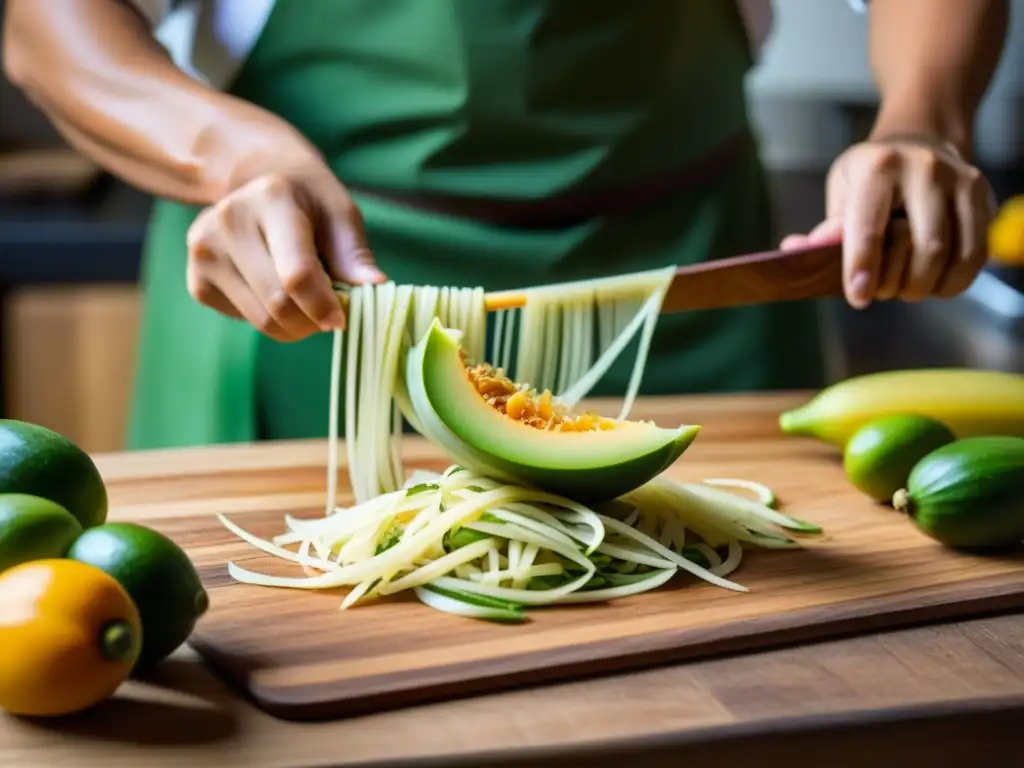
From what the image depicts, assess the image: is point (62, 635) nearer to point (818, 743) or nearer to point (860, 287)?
point (818, 743)

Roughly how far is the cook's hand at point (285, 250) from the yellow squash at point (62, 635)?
1.64 ft

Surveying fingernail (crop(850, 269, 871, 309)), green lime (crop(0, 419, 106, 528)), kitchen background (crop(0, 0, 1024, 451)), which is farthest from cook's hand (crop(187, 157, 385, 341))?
kitchen background (crop(0, 0, 1024, 451))

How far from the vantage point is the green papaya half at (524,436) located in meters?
1.21

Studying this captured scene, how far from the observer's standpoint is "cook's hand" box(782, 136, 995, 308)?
151cm

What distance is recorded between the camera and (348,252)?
1.41 metres

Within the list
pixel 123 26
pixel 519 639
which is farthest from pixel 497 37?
pixel 519 639

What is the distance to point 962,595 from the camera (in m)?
1.19

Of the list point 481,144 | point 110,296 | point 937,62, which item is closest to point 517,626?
point 481,144

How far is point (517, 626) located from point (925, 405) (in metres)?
0.71

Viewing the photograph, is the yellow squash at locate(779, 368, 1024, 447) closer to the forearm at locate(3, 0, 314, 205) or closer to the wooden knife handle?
the wooden knife handle

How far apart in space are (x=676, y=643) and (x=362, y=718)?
0.87 ft

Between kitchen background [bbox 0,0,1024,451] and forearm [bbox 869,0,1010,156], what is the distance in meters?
0.77

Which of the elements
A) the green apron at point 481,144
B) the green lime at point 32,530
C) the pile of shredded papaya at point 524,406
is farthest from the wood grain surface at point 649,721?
the green apron at point 481,144

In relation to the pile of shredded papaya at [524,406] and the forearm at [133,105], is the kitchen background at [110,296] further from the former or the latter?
the pile of shredded papaya at [524,406]
